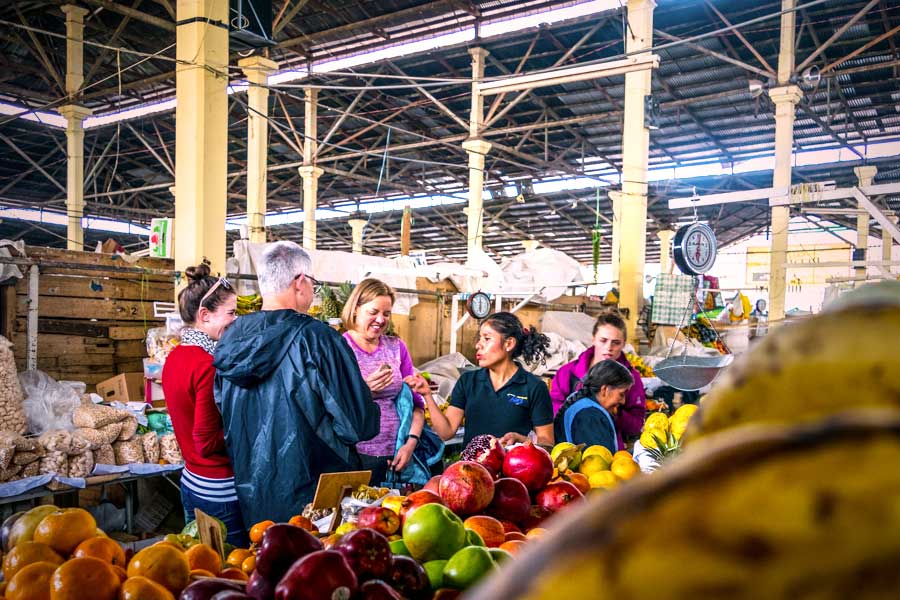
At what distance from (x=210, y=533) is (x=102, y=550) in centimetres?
47

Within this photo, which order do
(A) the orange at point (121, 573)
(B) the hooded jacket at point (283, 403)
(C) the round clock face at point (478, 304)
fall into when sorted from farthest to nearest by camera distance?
1. (C) the round clock face at point (478, 304)
2. (B) the hooded jacket at point (283, 403)
3. (A) the orange at point (121, 573)

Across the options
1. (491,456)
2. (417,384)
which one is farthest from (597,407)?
(491,456)

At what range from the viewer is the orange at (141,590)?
1047mm

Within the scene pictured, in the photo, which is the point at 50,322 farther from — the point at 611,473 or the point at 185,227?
the point at 611,473

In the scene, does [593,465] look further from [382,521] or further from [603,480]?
[382,521]

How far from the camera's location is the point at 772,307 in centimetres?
962

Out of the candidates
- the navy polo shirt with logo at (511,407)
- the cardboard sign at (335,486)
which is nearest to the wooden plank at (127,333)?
the navy polo shirt with logo at (511,407)

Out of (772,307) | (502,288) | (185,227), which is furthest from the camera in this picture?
(772,307)

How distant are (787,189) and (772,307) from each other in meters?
1.68

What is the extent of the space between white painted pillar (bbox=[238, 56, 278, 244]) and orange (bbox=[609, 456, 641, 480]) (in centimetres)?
740

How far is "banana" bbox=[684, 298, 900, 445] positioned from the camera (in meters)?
0.37

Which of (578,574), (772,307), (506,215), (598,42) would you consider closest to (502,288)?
(772,307)

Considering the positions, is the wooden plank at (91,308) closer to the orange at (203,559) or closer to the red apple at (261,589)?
the orange at (203,559)

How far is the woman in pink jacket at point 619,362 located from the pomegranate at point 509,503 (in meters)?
1.96
